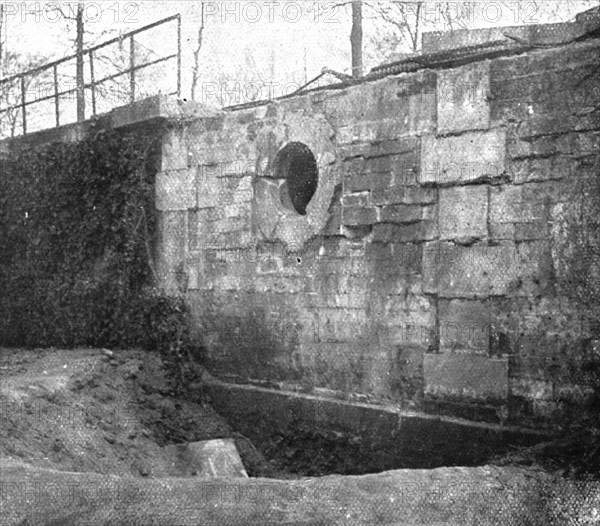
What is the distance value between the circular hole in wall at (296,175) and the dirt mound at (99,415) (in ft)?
→ 6.94

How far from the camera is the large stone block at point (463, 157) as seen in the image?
500 cm

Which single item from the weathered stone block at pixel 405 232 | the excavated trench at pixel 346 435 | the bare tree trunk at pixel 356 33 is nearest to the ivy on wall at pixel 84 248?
the excavated trench at pixel 346 435

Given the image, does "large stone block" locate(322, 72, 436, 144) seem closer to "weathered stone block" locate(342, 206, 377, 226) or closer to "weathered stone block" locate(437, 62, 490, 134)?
"weathered stone block" locate(437, 62, 490, 134)

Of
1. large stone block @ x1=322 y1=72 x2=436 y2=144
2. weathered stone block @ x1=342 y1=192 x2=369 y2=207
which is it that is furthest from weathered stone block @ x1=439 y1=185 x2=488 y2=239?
weathered stone block @ x1=342 y1=192 x2=369 y2=207

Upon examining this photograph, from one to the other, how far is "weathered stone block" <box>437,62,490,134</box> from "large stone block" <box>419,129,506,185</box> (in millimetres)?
78

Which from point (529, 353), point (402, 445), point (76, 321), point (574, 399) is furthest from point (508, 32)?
point (76, 321)

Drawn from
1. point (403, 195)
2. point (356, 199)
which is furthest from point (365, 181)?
point (403, 195)

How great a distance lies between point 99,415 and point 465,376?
3.12m

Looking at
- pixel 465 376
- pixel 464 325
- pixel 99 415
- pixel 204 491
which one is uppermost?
pixel 464 325

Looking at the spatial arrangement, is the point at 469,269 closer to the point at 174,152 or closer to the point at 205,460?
the point at 205,460

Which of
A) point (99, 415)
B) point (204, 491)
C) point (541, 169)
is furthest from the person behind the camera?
point (99, 415)

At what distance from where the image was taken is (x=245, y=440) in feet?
22.2

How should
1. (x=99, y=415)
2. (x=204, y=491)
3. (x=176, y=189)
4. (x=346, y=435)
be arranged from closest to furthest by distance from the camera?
(x=204, y=491) < (x=346, y=435) < (x=99, y=415) < (x=176, y=189)

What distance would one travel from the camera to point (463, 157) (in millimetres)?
5152
